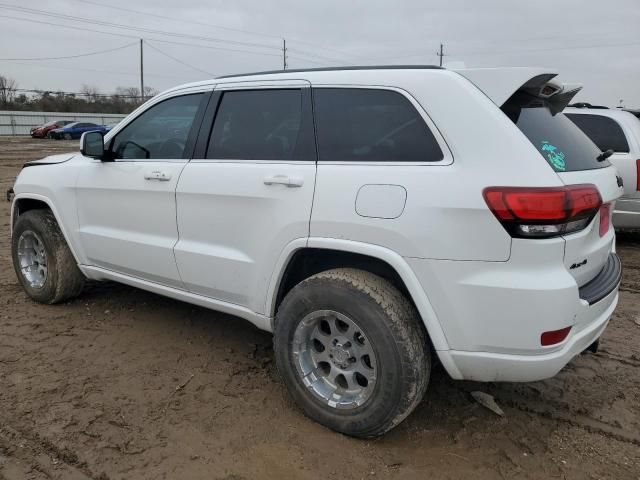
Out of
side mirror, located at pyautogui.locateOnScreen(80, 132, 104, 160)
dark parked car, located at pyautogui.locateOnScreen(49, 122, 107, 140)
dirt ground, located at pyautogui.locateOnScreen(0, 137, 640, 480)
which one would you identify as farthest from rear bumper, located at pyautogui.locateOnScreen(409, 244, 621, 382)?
dark parked car, located at pyautogui.locateOnScreen(49, 122, 107, 140)

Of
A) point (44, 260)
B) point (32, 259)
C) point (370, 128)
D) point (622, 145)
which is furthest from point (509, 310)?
point (622, 145)

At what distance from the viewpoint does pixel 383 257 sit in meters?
2.58

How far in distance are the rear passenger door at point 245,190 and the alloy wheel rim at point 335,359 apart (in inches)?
15.3

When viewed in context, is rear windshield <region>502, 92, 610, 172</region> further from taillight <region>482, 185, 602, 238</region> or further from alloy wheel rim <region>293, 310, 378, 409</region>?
alloy wheel rim <region>293, 310, 378, 409</region>

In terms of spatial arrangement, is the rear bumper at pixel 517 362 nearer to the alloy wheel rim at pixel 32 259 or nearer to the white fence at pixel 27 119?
the alloy wheel rim at pixel 32 259

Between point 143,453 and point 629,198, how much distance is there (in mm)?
6231

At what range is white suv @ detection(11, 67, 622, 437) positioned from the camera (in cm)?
238

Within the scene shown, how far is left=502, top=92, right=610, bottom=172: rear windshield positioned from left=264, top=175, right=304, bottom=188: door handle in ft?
3.51

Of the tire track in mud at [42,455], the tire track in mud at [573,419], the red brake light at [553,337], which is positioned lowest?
the tire track in mud at [42,455]

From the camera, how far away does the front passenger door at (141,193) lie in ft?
11.9

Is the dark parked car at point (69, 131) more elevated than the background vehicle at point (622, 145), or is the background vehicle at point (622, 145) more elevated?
the dark parked car at point (69, 131)

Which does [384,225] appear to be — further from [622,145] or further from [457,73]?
[622,145]

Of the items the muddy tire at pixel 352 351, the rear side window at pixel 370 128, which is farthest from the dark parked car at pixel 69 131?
the muddy tire at pixel 352 351

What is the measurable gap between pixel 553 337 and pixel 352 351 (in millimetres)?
955
